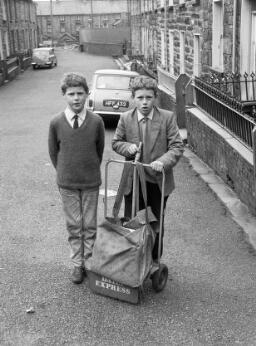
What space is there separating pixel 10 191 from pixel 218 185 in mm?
3300

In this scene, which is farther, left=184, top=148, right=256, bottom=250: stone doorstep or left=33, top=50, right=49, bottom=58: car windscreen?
left=33, top=50, right=49, bottom=58: car windscreen

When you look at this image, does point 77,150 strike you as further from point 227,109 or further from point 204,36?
point 204,36

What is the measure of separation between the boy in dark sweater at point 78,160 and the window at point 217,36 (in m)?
8.51

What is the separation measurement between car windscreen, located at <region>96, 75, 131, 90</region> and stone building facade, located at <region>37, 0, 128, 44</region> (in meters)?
71.4

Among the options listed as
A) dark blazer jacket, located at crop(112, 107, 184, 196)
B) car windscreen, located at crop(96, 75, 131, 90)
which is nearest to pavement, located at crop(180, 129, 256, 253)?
dark blazer jacket, located at crop(112, 107, 184, 196)

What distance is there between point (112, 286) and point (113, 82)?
35.8 feet

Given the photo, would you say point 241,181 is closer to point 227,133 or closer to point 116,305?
point 227,133

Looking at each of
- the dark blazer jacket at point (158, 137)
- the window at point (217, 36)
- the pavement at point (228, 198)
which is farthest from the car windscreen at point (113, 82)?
the dark blazer jacket at point (158, 137)

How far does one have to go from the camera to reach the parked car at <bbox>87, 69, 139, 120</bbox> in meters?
13.9

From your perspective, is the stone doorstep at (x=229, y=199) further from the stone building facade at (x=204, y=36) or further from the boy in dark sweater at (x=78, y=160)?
the stone building facade at (x=204, y=36)

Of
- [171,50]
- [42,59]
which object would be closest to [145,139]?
[171,50]

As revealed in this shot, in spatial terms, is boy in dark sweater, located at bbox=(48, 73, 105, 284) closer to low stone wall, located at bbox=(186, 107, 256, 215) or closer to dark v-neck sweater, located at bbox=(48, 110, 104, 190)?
dark v-neck sweater, located at bbox=(48, 110, 104, 190)

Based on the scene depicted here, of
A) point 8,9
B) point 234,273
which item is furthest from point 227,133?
point 8,9

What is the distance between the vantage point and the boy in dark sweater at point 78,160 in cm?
448
